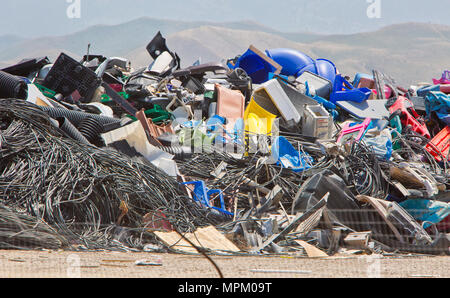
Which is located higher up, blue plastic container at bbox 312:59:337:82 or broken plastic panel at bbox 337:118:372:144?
blue plastic container at bbox 312:59:337:82

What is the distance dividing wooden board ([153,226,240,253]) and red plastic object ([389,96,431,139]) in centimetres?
427

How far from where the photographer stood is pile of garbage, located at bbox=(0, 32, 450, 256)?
4.70m

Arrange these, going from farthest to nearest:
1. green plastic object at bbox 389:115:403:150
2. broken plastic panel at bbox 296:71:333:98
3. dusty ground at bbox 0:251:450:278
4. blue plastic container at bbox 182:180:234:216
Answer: broken plastic panel at bbox 296:71:333:98 < green plastic object at bbox 389:115:403:150 < blue plastic container at bbox 182:180:234:216 < dusty ground at bbox 0:251:450:278

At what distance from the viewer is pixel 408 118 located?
762 centimetres

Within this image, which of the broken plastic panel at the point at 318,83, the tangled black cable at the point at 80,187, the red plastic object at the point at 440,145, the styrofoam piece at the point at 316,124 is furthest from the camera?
the broken plastic panel at the point at 318,83

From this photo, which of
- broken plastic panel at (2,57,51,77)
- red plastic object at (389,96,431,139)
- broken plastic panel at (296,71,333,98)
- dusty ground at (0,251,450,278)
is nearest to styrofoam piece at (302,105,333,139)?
broken plastic panel at (296,71,333,98)

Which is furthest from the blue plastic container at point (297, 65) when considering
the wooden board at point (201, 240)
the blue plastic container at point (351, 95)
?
the wooden board at point (201, 240)

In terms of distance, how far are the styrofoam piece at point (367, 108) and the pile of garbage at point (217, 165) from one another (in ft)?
0.10

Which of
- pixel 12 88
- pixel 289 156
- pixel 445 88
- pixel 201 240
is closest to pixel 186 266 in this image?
pixel 201 240

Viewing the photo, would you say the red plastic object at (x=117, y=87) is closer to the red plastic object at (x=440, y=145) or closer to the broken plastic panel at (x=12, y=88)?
the broken plastic panel at (x=12, y=88)

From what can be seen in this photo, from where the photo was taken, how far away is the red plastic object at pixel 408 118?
7570 millimetres

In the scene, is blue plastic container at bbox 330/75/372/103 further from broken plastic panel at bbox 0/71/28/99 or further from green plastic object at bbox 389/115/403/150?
broken plastic panel at bbox 0/71/28/99

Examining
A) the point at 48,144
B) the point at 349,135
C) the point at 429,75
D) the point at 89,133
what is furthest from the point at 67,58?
the point at 429,75
